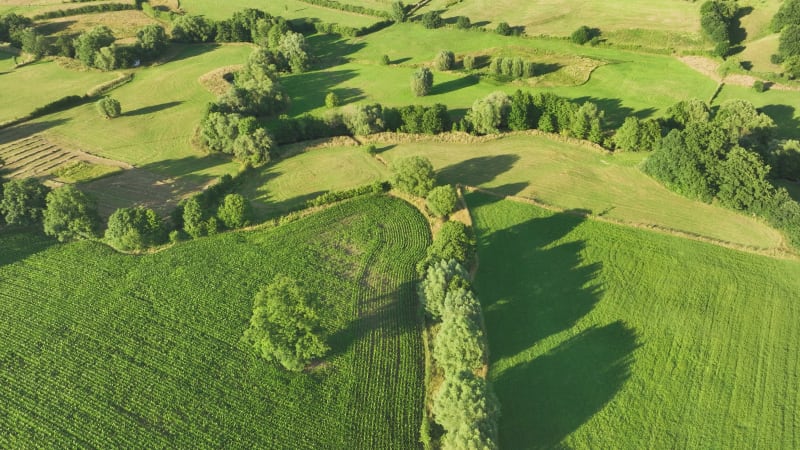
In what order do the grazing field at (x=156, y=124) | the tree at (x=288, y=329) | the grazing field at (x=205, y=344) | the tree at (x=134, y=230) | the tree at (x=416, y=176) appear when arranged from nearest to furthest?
the grazing field at (x=205, y=344)
the tree at (x=288, y=329)
the tree at (x=134, y=230)
the tree at (x=416, y=176)
the grazing field at (x=156, y=124)

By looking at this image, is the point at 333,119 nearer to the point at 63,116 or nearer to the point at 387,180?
the point at 387,180

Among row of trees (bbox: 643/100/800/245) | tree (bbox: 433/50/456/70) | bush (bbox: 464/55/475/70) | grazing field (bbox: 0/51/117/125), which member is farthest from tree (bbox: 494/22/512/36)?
grazing field (bbox: 0/51/117/125)

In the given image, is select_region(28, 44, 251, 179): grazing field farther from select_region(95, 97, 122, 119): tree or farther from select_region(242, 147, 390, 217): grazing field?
select_region(242, 147, 390, 217): grazing field

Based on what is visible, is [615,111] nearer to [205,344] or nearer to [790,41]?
[790,41]

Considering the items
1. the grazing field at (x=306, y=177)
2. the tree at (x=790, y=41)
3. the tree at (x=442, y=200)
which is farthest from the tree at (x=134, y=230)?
the tree at (x=790, y=41)

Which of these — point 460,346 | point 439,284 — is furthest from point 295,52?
point 460,346

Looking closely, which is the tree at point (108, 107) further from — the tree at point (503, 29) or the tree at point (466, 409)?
the tree at point (503, 29)

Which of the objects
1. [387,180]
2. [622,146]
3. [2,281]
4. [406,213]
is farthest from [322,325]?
[622,146]
